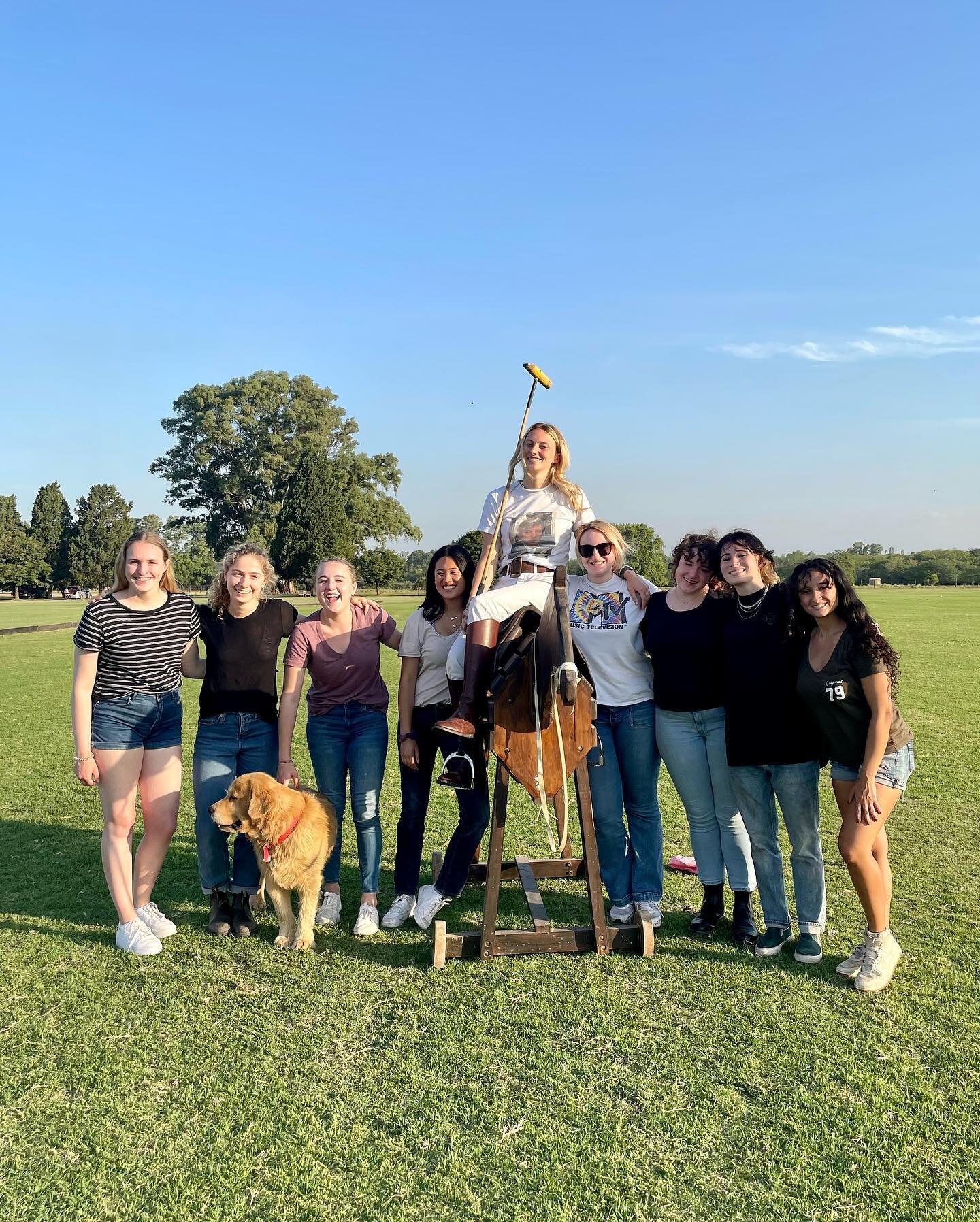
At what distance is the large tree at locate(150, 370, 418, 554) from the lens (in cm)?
6275

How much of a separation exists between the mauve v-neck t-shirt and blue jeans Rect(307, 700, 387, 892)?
62mm

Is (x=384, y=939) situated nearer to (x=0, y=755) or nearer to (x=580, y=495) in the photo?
(x=580, y=495)

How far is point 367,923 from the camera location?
4.96 metres

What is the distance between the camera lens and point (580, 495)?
5152 mm

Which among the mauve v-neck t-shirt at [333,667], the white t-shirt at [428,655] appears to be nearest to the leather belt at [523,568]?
the white t-shirt at [428,655]

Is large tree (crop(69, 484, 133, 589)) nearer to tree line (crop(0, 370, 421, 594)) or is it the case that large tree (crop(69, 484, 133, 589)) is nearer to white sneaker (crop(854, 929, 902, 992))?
tree line (crop(0, 370, 421, 594))

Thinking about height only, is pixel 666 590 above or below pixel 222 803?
above

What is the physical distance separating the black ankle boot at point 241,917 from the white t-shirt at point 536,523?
9.21ft

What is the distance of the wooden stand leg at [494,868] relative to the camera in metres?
4.56

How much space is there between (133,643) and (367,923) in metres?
2.28

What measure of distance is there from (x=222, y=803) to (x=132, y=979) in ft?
3.42

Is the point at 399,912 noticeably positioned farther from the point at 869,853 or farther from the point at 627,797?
the point at 869,853

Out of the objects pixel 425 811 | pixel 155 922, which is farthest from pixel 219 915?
pixel 425 811

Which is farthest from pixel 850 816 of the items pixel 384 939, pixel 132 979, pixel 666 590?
pixel 132 979
